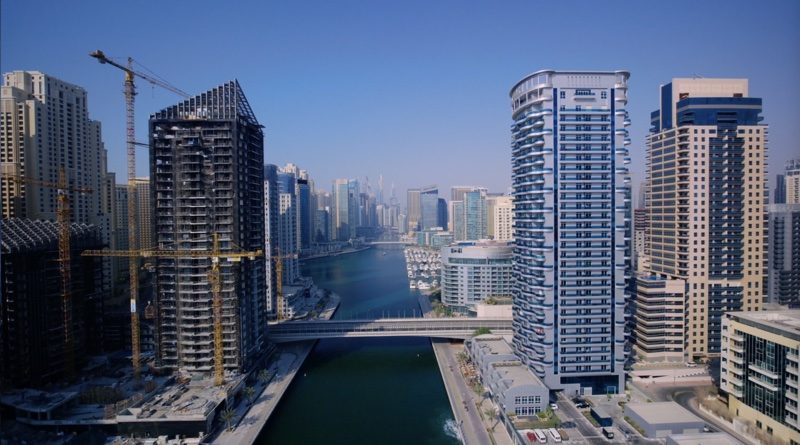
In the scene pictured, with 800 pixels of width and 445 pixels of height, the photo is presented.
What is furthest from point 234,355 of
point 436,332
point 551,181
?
point 551,181

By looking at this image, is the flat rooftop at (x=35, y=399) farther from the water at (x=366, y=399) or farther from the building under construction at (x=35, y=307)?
the water at (x=366, y=399)

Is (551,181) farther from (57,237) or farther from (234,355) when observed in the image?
(57,237)

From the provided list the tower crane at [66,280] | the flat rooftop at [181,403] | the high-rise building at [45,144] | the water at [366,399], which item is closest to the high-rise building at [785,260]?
the water at [366,399]

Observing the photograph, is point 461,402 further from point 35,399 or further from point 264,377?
point 35,399

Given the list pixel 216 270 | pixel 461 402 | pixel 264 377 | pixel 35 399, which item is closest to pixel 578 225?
pixel 461 402

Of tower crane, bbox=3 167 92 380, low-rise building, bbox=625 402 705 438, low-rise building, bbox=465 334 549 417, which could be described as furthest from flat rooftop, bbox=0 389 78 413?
low-rise building, bbox=625 402 705 438

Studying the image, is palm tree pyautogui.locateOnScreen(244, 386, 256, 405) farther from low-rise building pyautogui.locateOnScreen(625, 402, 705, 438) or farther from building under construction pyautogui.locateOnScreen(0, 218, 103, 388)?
low-rise building pyautogui.locateOnScreen(625, 402, 705, 438)
